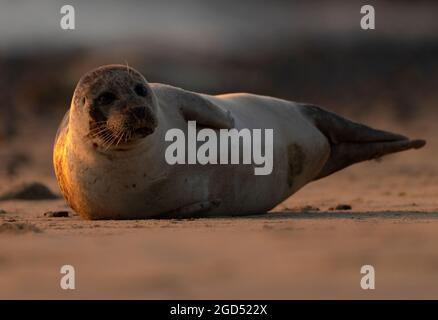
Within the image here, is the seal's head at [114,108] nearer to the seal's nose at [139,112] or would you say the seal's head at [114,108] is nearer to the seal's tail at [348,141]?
the seal's nose at [139,112]

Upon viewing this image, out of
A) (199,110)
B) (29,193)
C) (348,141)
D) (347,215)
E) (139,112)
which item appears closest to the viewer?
(139,112)

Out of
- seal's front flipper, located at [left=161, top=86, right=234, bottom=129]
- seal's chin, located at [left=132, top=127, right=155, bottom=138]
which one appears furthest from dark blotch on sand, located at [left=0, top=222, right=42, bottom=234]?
seal's front flipper, located at [left=161, top=86, right=234, bottom=129]

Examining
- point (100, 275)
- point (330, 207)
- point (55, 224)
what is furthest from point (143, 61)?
point (100, 275)

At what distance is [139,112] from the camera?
274 inches

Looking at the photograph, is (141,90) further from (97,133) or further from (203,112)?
(203,112)

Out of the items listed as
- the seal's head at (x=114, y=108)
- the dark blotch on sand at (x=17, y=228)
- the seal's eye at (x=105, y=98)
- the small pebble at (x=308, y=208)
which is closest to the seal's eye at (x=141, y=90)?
the seal's head at (x=114, y=108)

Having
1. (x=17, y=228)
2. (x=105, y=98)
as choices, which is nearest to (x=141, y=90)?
(x=105, y=98)

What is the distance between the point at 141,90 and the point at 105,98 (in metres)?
0.25

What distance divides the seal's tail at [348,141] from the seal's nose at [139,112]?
7.40ft

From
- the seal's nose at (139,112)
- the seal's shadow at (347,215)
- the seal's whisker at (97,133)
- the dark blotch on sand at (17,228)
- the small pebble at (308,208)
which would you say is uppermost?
the seal's nose at (139,112)

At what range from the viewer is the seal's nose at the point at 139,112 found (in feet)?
22.8

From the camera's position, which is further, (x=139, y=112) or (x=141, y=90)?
(x=141, y=90)

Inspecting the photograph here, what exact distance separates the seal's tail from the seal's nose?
2257mm

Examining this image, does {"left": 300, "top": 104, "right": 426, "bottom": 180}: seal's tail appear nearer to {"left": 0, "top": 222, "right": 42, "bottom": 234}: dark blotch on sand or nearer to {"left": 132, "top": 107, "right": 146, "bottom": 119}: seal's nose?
{"left": 132, "top": 107, "right": 146, "bottom": 119}: seal's nose
